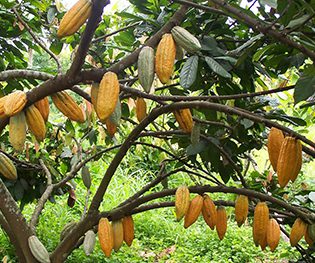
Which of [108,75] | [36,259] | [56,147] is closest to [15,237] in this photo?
[36,259]

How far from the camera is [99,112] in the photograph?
0.89 metres

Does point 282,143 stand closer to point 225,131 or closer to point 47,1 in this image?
point 225,131

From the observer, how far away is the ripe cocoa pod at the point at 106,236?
131 centimetres

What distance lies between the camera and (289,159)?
2.99ft

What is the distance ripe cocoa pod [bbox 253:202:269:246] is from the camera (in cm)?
124

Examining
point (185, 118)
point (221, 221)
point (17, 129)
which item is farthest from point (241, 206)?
point (17, 129)

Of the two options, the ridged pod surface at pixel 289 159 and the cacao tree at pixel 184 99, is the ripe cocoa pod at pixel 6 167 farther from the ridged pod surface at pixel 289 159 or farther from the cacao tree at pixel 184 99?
the ridged pod surface at pixel 289 159

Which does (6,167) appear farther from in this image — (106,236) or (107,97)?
(107,97)

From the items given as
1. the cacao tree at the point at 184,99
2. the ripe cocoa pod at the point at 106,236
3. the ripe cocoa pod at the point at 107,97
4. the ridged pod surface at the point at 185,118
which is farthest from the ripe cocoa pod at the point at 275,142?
the ripe cocoa pod at the point at 106,236

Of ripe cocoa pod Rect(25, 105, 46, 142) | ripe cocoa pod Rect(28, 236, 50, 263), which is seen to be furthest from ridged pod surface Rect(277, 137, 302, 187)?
ripe cocoa pod Rect(28, 236, 50, 263)

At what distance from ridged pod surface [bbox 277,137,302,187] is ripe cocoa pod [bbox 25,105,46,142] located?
1.63 feet

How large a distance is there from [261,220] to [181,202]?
22cm

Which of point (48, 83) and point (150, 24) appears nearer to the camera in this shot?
point (48, 83)

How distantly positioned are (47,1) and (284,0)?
1561mm
